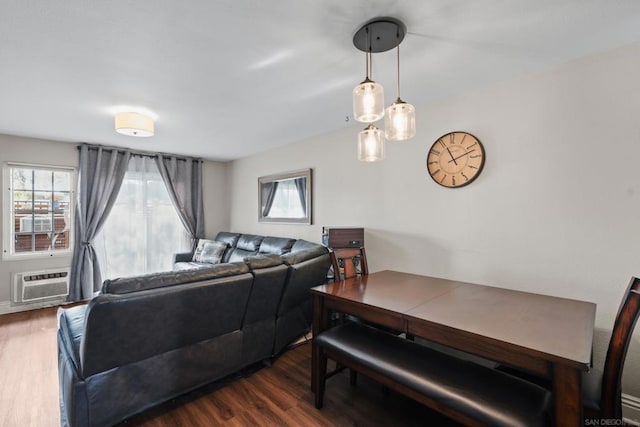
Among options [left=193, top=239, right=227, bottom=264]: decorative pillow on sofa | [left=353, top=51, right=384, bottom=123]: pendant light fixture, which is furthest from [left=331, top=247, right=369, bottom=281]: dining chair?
[left=193, top=239, right=227, bottom=264]: decorative pillow on sofa

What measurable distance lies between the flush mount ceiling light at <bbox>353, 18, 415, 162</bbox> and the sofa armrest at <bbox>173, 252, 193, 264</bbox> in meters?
4.29

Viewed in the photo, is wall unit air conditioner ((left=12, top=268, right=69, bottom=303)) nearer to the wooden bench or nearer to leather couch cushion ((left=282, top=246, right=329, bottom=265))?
leather couch cushion ((left=282, top=246, right=329, bottom=265))

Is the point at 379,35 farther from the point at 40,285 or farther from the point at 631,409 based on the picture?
the point at 40,285

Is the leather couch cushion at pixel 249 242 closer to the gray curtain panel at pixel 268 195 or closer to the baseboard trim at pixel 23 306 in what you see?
the gray curtain panel at pixel 268 195

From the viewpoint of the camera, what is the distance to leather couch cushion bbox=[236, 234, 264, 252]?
14.6ft

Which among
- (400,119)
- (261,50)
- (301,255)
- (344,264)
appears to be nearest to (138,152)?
(301,255)

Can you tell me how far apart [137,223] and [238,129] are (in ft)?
8.64

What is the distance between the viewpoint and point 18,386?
7.08ft

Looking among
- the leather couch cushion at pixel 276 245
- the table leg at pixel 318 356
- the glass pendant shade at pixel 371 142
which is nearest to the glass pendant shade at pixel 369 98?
the glass pendant shade at pixel 371 142

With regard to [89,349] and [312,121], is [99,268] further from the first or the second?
[312,121]

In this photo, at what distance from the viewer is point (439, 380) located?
136cm

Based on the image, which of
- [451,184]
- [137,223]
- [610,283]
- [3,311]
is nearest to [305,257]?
[451,184]

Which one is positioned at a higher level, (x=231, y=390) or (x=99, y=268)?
(x=99, y=268)

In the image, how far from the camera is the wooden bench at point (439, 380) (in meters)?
1.17
